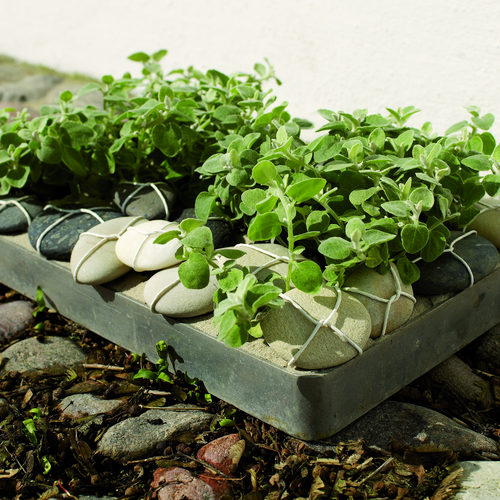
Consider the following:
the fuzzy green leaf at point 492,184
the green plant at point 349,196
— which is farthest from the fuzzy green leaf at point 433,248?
the fuzzy green leaf at point 492,184

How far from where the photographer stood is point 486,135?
1.80 m

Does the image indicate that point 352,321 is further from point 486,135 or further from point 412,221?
point 486,135

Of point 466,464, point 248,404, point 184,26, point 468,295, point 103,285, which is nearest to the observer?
point 466,464

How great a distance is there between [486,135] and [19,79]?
14.2 ft

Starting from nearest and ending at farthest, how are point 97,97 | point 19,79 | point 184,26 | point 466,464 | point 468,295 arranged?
point 466,464, point 468,295, point 184,26, point 97,97, point 19,79

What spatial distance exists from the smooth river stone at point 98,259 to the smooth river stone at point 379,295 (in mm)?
749

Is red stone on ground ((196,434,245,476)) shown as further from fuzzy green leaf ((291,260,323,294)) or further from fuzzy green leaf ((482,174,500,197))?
fuzzy green leaf ((482,174,500,197))

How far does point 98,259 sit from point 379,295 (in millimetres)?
896

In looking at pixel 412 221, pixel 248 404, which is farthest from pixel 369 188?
pixel 248 404

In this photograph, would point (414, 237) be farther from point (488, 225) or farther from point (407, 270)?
point (488, 225)

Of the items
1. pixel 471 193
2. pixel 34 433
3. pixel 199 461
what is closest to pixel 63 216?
pixel 34 433

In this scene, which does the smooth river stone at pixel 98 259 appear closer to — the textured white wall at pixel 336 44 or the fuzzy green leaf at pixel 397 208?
the fuzzy green leaf at pixel 397 208

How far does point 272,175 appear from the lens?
52.7 inches

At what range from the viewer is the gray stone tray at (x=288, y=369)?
134cm
